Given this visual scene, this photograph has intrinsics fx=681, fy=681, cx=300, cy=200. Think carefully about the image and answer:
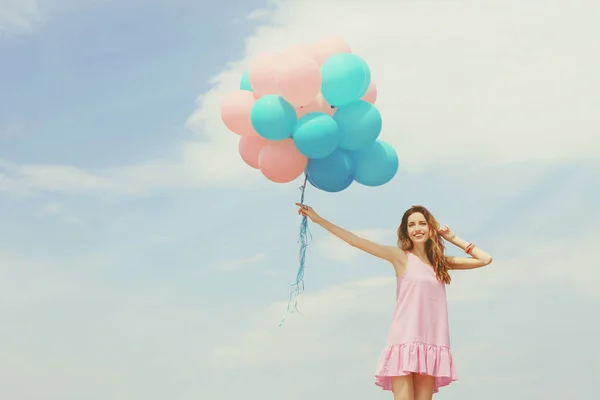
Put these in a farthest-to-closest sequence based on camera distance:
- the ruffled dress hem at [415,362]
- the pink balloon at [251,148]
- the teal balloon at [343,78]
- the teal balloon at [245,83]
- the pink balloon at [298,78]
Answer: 1. the teal balloon at [245,83]
2. the pink balloon at [251,148]
3. the teal balloon at [343,78]
4. the pink balloon at [298,78]
5. the ruffled dress hem at [415,362]

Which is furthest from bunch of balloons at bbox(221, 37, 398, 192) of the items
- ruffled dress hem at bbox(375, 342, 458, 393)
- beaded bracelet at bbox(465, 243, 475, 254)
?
ruffled dress hem at bbox(375, 342, 458, 393)

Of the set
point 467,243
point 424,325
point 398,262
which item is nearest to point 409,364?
point 424,325

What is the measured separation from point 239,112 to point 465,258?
6.62 feet

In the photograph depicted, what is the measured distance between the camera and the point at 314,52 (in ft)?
17.2

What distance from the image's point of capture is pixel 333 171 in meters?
5.14

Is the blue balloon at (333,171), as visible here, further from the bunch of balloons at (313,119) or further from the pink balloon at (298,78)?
the pink balloon at (298,78)

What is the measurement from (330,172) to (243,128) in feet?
2.45

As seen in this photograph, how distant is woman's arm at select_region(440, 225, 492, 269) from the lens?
5031mm

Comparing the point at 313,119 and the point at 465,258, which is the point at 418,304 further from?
the point at 313,119

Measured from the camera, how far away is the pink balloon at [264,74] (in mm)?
5090

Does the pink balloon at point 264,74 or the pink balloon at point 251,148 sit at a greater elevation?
the pink balloon at point 264,74

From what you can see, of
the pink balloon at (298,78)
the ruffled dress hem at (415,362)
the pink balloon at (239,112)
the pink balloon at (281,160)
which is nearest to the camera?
the ruffled dress hem at (415,362)

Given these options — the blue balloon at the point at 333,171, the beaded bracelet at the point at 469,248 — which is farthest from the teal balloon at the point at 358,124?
the beaded bracelet at the point at 469,248

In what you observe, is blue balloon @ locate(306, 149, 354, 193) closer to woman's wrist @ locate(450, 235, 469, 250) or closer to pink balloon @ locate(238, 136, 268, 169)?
pink balloon @ locate(238, 136, 268, 169)
